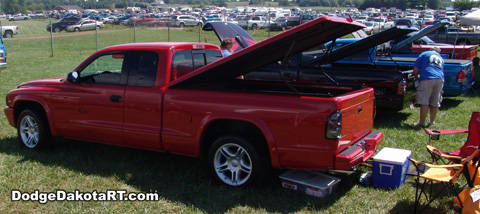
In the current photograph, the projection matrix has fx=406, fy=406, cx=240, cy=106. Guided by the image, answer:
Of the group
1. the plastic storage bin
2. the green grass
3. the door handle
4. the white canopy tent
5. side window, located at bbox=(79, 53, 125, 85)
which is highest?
the white canopy tent

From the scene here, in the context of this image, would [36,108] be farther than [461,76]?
No

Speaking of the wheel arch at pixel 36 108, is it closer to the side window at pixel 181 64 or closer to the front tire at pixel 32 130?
the front tire at pixel 32 130

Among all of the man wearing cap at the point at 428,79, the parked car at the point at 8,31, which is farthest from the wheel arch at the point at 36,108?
the parked car at the point at 8,31

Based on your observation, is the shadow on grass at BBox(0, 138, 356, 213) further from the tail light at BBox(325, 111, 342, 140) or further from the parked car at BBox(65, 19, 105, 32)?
A: the parked car at BBox(65, 19, 105, 32)

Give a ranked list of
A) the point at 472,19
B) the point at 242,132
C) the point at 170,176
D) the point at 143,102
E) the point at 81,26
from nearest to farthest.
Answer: the point at 242,132
the point at 143,102
the point at 170,176
the point at 472,19
the point at 81,26

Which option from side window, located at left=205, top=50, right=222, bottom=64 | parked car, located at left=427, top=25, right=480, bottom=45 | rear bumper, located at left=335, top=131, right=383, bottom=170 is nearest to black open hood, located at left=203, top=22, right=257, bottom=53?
side window, located at left=205, top=50, right=222, bottom=64

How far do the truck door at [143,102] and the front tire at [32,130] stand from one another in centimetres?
159

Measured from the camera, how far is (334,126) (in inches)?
157

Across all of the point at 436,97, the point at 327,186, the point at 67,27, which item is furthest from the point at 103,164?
the point at 67,27

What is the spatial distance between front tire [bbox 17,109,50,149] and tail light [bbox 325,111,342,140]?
4248mm

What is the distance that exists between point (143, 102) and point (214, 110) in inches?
40.1

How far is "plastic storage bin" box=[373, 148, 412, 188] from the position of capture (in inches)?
181

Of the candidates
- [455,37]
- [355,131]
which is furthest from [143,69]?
[455,37]

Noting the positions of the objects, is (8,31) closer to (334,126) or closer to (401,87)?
(401,87)
